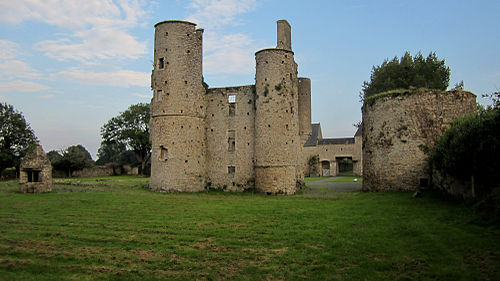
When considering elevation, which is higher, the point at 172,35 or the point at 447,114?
the point at 172,35

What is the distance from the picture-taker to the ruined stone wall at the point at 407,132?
64.5 feet

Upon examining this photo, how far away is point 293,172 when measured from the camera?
79.7ft

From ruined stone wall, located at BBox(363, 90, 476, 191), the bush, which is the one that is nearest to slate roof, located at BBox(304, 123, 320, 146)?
ruined stone wall, located at BBox(363, 90, 476, 191)

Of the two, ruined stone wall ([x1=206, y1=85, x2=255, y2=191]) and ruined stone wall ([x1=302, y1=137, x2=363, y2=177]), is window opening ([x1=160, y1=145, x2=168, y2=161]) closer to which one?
ruined stone wall ([x1=206, y1=85, x2=255, y2=191])

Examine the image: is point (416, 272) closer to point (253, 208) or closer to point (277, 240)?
point (277, 240)

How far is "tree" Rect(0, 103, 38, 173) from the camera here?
41188mm

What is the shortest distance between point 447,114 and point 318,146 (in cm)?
3548

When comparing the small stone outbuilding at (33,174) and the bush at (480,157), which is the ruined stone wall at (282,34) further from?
the small stone outbuilding at (33,174)

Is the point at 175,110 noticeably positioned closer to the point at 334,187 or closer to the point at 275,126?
the point at 275,126

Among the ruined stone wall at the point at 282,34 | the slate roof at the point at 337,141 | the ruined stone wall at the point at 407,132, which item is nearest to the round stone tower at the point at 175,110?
the ruined stone wall at the point at 282,34

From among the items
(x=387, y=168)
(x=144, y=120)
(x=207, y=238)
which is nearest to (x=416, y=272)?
(x=207, y=238)

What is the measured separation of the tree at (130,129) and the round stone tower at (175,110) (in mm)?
30640

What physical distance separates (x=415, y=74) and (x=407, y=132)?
21611 millimetres

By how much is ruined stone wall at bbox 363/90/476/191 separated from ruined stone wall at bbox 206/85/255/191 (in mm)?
8337
